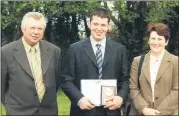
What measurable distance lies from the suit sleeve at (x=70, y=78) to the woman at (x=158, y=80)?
78 centimetres

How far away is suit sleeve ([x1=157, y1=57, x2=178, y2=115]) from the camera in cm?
538

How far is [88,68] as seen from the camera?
5.49m

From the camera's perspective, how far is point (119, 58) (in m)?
5.59

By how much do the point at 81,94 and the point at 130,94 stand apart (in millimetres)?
698

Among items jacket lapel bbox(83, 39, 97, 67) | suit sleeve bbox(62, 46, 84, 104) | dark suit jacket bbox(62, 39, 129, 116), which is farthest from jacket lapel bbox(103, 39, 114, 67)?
suit sleeve bbox(62, 46, 84, 104)

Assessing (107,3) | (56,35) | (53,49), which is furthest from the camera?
(56,35)

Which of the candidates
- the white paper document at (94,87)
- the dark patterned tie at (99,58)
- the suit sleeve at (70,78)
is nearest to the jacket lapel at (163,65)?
the white paper document at (94,87)

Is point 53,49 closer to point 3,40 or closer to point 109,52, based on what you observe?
point 109,52

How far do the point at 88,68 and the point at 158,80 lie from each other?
917mm

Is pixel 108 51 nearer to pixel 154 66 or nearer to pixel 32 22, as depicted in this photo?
Answer: pixel 154 66

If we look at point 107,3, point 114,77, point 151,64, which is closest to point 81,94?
point 114,77

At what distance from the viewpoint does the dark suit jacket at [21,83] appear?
517 centimetres

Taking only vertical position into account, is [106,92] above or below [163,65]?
below

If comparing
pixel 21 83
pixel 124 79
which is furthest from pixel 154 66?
pixel 21 83
